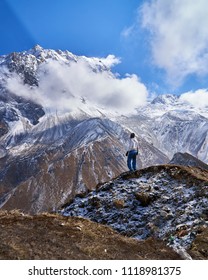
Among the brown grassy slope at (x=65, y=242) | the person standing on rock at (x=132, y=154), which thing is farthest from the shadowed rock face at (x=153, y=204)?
the brown grassy slope at (x=65, y=242)

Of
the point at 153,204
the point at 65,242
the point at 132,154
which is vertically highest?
the point at 132,154

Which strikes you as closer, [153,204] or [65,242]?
[65,242]

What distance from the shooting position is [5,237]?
50.4 ft

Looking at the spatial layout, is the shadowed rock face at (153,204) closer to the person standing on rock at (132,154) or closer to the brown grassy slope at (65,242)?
the person standing on rock at (132,154)

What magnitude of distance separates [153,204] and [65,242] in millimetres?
11268

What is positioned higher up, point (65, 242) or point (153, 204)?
point (153, 204)

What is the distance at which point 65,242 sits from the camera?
15.6m

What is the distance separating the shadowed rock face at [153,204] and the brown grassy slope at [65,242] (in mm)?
3676

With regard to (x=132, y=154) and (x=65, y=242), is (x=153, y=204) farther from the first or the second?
(x=65, y=242)

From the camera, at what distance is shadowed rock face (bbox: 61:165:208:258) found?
22.5m

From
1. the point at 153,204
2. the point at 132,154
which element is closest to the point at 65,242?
the point at 153,204

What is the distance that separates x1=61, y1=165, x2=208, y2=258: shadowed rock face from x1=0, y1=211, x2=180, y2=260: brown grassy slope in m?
3.68
